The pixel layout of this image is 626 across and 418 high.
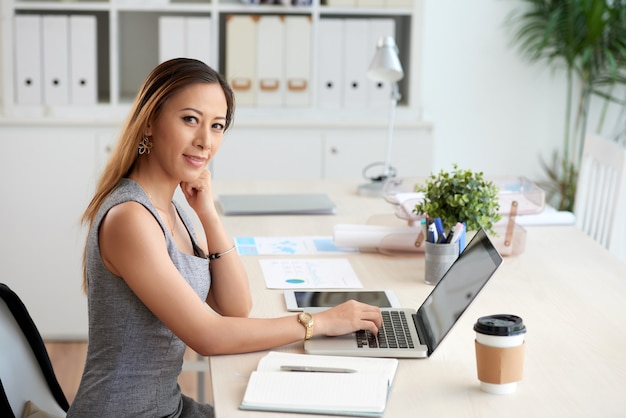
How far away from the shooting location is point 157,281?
1.49m

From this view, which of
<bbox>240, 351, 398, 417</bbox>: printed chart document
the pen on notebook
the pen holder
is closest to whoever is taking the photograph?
<bbox>240, 351, 398, 417</bbox>: printed chart document

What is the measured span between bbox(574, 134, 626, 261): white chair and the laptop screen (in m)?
1.15

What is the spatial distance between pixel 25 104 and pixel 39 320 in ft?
2.89

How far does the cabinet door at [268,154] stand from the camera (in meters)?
3.73

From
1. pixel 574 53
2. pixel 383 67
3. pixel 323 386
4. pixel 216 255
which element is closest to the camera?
pixel 323 386

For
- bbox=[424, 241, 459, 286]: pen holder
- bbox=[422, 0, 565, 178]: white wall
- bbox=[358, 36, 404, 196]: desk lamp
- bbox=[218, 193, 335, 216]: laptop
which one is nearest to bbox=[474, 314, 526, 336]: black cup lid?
bbox=[424, 241, 459, 286]: pen holder

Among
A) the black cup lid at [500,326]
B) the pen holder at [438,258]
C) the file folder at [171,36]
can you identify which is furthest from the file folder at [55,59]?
the black cup lid at [500,326]

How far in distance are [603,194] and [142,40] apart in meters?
2.15

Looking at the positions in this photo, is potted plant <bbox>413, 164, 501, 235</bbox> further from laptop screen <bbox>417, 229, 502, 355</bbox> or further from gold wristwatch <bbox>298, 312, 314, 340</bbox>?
gold wristwatch <bbox>298, 312, 314, 340</bbox>

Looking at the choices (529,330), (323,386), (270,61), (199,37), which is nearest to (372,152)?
(270,61)

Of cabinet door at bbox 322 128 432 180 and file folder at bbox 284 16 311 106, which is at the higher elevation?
file folder at bbox 284 16 311 106

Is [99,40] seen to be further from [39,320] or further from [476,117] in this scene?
[476,117]

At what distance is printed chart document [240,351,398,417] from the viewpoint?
1.29 m

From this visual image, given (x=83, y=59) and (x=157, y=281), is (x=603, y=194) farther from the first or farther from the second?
(x=83, y=59)
